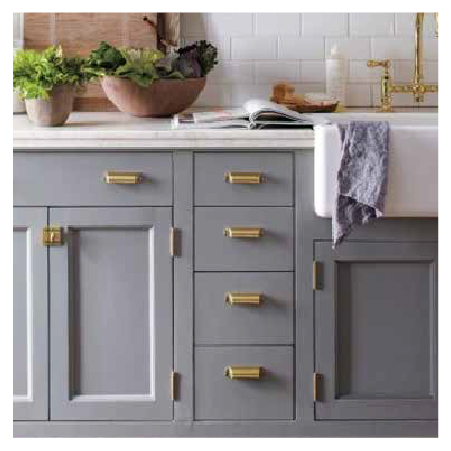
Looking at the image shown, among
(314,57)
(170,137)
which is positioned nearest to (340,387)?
(170,137)

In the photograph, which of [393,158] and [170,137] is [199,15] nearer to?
[170,137]

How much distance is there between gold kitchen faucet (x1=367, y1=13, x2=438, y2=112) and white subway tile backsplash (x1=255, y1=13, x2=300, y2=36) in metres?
0.32

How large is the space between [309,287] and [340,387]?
12.5 inches

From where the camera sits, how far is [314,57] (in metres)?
3.66

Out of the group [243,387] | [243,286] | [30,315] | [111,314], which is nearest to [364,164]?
[243,286]

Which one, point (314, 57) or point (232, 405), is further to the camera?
point (314, 57)

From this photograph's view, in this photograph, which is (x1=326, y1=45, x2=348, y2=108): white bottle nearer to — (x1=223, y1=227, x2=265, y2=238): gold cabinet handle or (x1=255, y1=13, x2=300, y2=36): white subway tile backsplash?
(x1=255, y1=13, x2=300, y2=36): white subway tile backsplash

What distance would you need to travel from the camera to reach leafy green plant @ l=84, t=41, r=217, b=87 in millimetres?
Answer: 3137

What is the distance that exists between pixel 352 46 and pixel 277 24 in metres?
0.29

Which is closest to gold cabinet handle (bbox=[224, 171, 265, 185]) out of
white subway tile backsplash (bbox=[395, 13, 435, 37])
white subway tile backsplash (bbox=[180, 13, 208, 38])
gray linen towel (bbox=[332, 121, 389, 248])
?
gray linen towel (bbox=[332, 121, 389, 248])

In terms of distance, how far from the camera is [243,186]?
2881mm

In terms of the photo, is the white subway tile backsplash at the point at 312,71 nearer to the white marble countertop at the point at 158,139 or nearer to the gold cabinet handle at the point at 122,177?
the white marble countertop at the point at 158,139

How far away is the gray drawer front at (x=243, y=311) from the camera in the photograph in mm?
2910

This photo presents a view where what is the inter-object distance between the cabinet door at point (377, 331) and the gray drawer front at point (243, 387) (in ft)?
0.34
